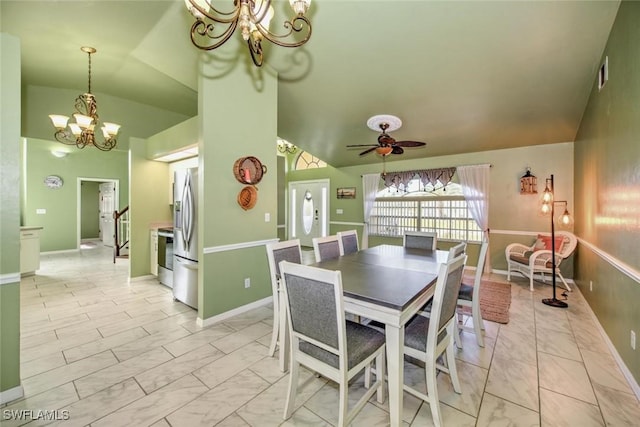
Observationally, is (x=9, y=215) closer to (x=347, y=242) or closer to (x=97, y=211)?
(x=347, y=242)

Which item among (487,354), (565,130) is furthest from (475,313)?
(565,130)

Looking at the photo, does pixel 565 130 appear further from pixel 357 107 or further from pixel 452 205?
pixel 357 107

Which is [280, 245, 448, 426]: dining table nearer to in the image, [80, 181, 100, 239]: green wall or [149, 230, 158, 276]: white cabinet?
[149, 230, 158, 276]: white cabinet

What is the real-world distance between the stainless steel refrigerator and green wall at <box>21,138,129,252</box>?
15.8 ft

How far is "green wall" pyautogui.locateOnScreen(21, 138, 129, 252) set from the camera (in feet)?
21.0

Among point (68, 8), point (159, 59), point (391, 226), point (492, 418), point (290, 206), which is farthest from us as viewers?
point (290, 206)

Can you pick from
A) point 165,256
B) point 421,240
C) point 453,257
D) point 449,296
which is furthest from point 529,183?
point 165,256

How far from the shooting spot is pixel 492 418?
5.18ft

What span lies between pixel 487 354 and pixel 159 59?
5005mm

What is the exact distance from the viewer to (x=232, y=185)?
3.03m

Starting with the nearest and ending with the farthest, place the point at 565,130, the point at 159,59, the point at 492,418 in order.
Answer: the point at 492,418, the point at 159,59, the point at 565,130

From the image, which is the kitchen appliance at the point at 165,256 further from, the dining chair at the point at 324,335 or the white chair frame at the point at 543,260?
the white chair frame at the point at 543,260

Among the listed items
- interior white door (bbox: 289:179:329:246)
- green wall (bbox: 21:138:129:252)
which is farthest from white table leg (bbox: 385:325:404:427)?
green wall (bbox: 21:138:129:252)

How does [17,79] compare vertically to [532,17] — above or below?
below
